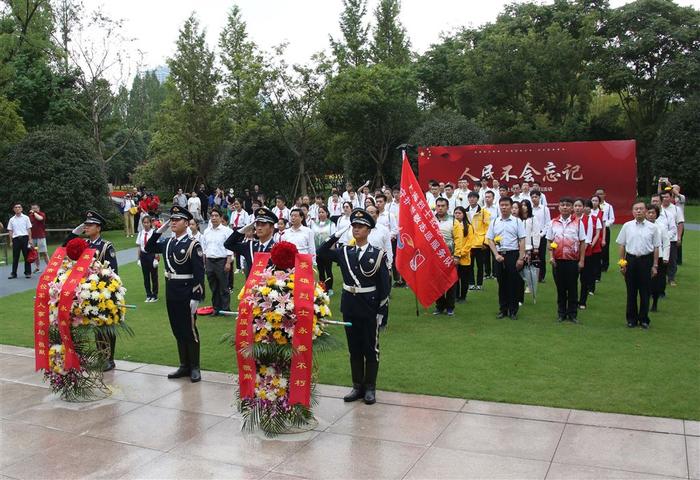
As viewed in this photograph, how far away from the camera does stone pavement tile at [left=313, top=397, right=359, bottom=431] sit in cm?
546

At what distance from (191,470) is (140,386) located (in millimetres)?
2287

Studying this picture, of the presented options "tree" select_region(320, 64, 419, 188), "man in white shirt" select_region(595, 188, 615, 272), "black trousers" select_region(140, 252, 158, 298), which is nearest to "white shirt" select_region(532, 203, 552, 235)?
"man in white shirt" select_region(595, 188, 615, 272)

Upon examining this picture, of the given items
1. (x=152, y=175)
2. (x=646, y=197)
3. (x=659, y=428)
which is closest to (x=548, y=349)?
(x=659, y=428)

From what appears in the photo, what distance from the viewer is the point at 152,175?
42.2m

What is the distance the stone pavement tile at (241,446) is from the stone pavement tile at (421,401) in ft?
3.28

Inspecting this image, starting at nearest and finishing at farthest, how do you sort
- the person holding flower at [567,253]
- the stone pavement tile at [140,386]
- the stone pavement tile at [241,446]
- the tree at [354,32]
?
the stone pavement tile at [241,446] < the stone pavement tile at [140,386] < the person holding flower at [567,253] < the tree at [354,32]

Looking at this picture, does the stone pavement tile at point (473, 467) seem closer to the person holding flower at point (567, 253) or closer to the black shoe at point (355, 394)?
the black shoe at point (355, 394)

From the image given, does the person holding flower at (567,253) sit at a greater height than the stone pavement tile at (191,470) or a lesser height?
greater

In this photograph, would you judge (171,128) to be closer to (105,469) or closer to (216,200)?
(216,200)

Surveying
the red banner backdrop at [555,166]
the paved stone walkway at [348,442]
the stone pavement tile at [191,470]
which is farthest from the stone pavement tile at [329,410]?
the red banner backdrop at [555,166]

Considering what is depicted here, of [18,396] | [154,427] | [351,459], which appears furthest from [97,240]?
[351,459]

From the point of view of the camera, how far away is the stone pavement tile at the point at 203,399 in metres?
5.87

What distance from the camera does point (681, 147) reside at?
24.8m

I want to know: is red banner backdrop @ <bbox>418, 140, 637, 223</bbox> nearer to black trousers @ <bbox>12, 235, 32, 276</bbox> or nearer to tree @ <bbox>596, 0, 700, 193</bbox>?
tree @ <bbox>596, 0, 700, 193</bbox>
